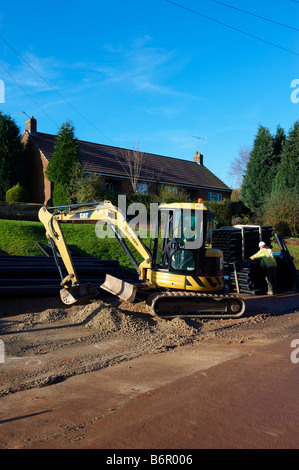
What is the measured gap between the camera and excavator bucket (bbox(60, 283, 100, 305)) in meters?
8.93

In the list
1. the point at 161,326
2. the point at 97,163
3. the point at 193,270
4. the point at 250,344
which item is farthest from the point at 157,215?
the point at 97,163

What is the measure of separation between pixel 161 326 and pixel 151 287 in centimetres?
131

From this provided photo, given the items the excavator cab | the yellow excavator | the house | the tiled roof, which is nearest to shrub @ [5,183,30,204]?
the house

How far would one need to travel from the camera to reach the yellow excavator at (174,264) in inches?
362

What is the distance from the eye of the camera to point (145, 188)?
32.7 metres

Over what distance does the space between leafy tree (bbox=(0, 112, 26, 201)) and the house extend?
1477 millimetres

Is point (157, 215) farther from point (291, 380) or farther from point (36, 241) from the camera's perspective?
point (36, 241)

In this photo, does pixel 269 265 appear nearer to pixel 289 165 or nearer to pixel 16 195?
pixel 16 195

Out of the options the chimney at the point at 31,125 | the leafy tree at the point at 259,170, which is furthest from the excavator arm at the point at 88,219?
the leafy tree at the point at 259,170

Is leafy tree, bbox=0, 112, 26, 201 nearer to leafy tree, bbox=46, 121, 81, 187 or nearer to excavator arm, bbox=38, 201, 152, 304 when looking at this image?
leafy tree, bbox=46, 121, 81, 187

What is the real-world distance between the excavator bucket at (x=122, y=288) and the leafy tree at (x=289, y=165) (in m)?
23.9

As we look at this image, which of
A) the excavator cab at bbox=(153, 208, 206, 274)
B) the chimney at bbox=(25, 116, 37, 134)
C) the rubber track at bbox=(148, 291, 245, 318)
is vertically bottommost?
the rubber track at bbox=(148, 291, 245, 318)

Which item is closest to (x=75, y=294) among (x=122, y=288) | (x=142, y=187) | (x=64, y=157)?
(x=122, y=288)
